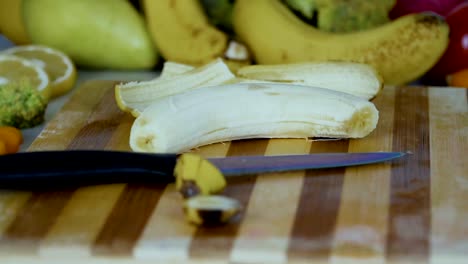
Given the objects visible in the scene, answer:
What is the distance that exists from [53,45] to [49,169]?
0.63 m

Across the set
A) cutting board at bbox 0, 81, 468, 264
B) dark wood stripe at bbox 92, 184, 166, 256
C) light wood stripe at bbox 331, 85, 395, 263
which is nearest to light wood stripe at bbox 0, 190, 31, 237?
cutting board at bbox 0, 81, 468, 264

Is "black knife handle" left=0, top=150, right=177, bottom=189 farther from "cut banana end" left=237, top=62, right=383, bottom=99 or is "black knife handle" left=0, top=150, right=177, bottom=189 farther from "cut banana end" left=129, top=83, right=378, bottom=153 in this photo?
"cut banana end" left=237, top=62, right=383, bottom=99

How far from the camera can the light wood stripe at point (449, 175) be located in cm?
78

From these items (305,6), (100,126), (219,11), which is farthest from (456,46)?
(100,126)

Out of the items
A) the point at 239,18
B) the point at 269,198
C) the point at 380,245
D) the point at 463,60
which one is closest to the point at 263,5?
the point at 239,18

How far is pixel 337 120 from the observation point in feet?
3.33

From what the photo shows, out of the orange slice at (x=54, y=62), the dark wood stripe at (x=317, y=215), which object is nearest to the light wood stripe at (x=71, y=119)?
the orange slice at (x=54, y=62)

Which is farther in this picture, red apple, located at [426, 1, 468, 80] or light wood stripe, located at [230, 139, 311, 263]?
red apple, located at [426, 1, 468, 80]

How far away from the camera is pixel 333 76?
1.12 meters

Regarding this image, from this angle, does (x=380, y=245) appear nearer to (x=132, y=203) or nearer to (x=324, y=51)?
(x=132, y=203)

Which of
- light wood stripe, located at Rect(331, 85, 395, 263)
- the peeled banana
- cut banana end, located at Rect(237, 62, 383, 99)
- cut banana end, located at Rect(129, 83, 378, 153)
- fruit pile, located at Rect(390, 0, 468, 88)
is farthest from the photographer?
fruit pile, located at Rect(390, 0, 468, 88)

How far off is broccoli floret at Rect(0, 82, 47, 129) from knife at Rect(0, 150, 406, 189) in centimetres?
30

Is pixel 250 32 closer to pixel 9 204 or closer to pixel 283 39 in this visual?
pixel 283 39

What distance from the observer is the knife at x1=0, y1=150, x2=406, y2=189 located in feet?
2.88
